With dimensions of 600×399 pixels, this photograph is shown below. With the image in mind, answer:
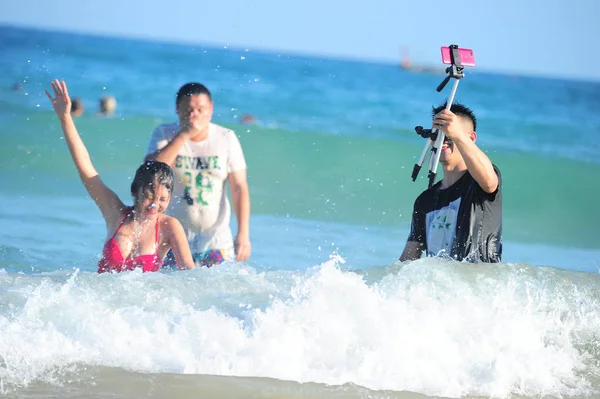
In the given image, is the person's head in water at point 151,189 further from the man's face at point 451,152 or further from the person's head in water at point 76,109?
the person's head in water at point 76,109

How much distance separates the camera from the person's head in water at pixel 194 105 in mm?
6051

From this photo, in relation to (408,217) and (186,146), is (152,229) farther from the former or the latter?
(408,217)

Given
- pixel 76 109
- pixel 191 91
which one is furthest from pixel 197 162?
pixel 76 109

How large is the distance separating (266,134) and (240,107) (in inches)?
202

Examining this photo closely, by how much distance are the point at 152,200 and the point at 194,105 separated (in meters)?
0.95

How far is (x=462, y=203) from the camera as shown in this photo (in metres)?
4.84

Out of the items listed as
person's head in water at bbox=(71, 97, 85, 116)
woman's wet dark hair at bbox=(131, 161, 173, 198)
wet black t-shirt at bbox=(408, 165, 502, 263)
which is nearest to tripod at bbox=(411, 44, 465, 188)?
wet black t-shirt at bbox=(408, 165, 502, 263)

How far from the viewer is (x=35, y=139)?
1518 cm

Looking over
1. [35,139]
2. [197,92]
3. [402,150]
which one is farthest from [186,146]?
[402,150]

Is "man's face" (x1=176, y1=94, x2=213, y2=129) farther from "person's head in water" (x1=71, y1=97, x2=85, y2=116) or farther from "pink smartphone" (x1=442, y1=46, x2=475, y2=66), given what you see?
"person's head in water" (x1=71, y1=97, x2=85, y2=116)

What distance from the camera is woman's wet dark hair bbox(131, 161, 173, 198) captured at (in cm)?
532

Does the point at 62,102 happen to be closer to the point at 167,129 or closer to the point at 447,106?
the point at 167,129

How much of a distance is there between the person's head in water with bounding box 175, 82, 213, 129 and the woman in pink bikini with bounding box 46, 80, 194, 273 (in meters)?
0.73

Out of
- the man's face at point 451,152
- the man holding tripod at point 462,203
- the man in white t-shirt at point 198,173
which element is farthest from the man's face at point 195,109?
the man's face at point 451,152
